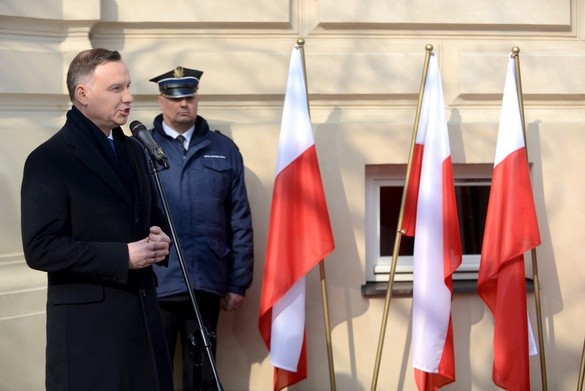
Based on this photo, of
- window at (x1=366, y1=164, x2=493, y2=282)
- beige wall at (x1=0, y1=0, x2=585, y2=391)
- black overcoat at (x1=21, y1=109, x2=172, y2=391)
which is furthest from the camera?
window at (x1=366, y1=164, x2=493, y2=282)

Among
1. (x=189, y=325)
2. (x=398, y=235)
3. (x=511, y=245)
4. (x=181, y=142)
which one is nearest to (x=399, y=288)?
(x=398, y=235)

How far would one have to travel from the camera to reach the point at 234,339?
6.00m

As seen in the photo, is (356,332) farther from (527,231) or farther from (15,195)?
(15,195)

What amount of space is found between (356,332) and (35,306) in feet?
5.47

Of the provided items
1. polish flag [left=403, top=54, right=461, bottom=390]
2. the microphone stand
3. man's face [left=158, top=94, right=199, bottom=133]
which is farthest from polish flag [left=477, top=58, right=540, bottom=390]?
the microphone stand

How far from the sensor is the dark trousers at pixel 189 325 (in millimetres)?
5418

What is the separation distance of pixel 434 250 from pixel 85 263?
2377 mm

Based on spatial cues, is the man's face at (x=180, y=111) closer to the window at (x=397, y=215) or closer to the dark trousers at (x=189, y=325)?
the dark trousers at (x=189, y=325)

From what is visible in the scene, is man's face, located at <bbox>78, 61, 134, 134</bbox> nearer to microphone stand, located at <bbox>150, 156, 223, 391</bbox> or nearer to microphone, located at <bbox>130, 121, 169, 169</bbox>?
microphone, located at <bbox>130, 121, 169, 169</bbox>

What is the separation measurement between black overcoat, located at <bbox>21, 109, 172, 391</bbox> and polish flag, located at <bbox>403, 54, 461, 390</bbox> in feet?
6.76

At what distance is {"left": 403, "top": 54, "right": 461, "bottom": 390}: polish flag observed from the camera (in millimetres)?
5648

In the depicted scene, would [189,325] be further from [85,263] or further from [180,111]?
[85,263]

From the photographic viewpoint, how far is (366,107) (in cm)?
609

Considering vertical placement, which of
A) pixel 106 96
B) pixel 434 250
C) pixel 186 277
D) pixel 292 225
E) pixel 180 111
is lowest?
pixel 186 277
